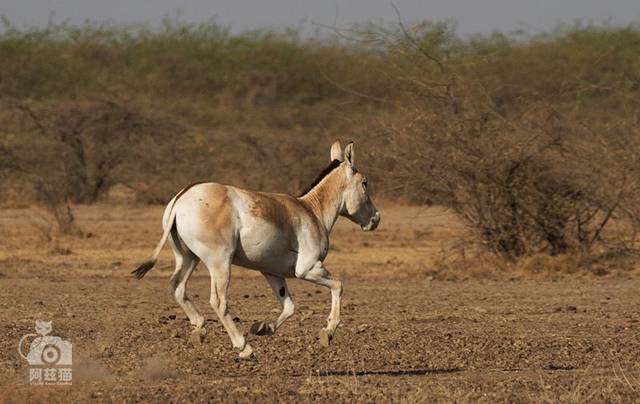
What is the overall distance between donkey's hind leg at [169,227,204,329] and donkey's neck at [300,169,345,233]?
1259 millimetres

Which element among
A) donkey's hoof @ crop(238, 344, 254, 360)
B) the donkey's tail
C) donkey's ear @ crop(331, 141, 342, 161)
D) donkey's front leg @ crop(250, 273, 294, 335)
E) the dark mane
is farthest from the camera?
donkey's ear @ crop(331, 141, 342, 161)

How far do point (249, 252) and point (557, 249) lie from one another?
392 inches

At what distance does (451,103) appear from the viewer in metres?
19.5

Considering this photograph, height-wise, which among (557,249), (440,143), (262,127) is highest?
(440,143)

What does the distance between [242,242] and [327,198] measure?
4.52 feet

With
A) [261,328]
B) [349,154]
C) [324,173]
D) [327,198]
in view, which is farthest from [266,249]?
[349,154]

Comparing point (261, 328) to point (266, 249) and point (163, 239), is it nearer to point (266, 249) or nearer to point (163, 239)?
point (266, 249)

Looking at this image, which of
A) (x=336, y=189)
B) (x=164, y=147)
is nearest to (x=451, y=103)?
(x=336, y=189)

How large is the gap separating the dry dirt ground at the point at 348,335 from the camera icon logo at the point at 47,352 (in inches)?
3.8

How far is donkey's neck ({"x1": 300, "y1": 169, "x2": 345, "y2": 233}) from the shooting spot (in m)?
11.3

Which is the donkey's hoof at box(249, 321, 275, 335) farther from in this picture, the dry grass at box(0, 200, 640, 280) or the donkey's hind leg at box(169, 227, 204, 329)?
the dry grass at box(0, 200, 640, 280)

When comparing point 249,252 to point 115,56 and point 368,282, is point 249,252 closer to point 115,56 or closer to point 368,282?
point 368,282

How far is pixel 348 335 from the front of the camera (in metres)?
12.1

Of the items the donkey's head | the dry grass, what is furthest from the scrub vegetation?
the donkey's head
